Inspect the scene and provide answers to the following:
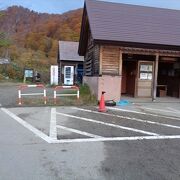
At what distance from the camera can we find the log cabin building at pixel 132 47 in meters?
15.4

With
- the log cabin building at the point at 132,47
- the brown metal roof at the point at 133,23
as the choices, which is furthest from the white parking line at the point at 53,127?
the brown metal roof at the point at 133,23

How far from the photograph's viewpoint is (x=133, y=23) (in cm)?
1686

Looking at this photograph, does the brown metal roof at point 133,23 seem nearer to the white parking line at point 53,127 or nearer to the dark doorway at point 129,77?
the dark doorway at point 129,77

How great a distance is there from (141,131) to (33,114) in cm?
452

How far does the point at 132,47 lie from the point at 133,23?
1.95 m

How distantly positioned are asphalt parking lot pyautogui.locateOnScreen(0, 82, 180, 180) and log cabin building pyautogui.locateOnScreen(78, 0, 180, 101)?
402 cm

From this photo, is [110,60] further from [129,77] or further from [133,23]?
[129,77]

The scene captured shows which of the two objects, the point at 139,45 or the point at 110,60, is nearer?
the point at 139,45

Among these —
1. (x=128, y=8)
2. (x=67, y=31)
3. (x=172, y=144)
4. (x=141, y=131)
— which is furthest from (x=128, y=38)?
(x=67, y=31)

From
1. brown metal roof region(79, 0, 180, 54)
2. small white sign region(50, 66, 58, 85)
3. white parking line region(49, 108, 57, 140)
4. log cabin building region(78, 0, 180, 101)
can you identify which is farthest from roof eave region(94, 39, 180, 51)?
small white sign region(50, 66, 58, 85)

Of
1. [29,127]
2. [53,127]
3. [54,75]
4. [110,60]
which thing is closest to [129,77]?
[110,60]

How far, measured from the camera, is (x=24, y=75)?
37094 mm

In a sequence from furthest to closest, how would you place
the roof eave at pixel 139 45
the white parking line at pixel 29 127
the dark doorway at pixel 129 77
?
the dark doorway at pixel 129 77, the roof eave at pixel 139 45, the white parking line at pixel 29 127

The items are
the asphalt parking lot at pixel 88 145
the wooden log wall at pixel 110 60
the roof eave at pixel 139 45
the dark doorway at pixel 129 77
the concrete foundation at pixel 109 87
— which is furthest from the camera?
the dark doorway at pixel 129 77
